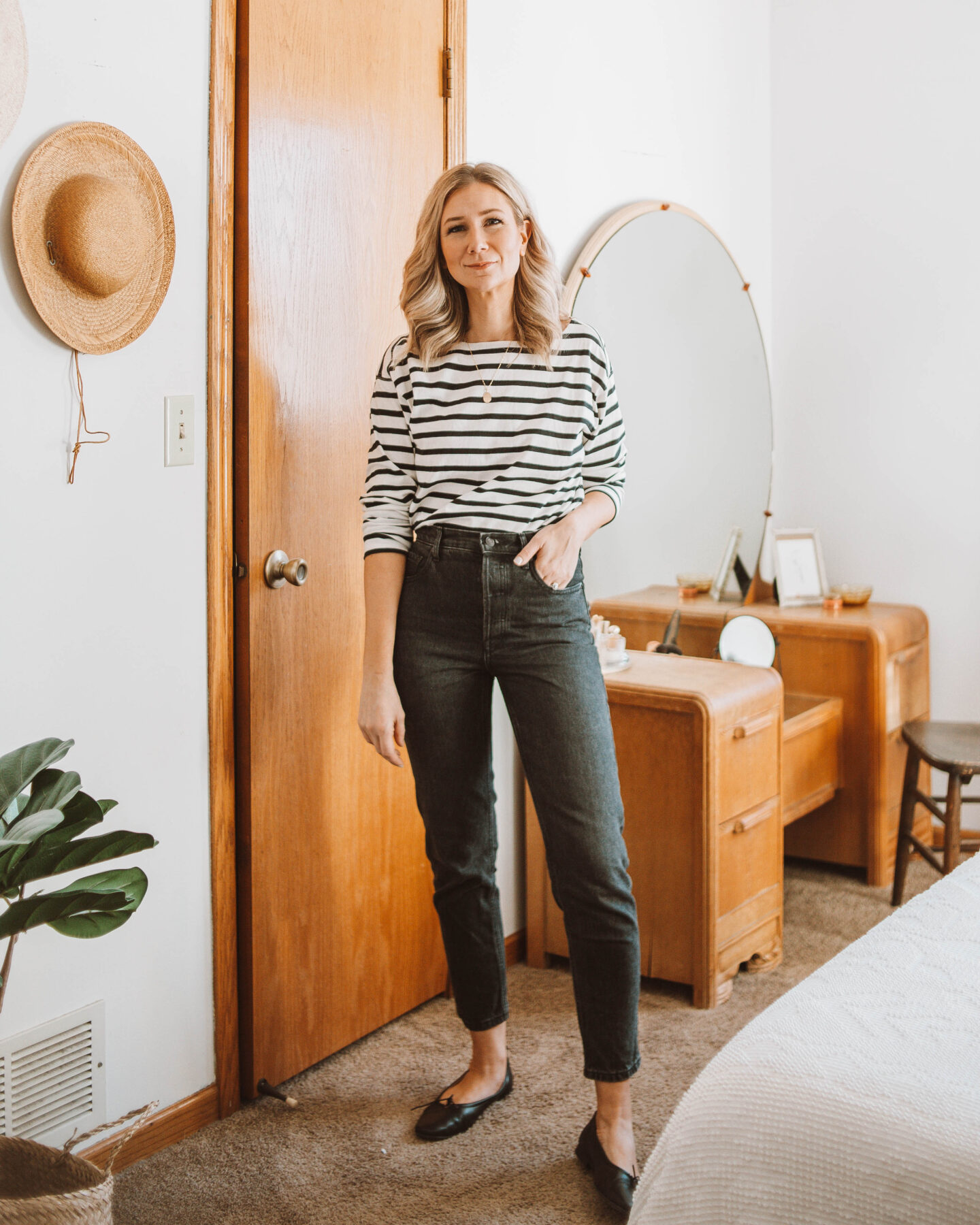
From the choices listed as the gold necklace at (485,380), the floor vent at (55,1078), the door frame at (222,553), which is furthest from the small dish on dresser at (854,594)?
the floor vent at (55,1078)

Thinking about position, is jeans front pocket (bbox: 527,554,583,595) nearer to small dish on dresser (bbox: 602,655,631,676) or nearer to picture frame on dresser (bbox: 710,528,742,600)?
small dish on dresser (bbox: 602,655,631,676)

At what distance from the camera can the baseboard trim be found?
1697mm

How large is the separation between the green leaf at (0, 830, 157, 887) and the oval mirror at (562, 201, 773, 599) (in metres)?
1.59

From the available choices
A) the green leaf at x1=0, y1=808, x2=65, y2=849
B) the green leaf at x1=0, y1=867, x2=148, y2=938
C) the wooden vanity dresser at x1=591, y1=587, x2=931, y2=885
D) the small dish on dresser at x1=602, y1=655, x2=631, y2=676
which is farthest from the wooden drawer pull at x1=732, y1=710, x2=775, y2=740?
the green leaf at x1=0, y1=808, x2=65, y2=849

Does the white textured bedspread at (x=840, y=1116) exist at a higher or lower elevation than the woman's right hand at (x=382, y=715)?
lower

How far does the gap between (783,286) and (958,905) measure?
2.60 m

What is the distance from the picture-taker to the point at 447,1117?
6.02 ft

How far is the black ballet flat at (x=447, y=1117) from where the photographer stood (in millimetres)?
1819

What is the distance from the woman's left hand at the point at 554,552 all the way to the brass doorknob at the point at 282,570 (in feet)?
1.39

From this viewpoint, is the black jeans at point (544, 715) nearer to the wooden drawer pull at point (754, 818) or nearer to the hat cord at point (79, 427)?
the hat cord at point (79, 427)

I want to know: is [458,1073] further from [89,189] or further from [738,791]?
[89,189]

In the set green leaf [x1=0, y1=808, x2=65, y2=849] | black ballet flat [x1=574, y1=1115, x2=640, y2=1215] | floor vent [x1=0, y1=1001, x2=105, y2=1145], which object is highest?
green leaf [x1=0, y1=808, x2=65, y2=849]

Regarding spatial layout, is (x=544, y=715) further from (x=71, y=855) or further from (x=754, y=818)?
(x=754, y=818)

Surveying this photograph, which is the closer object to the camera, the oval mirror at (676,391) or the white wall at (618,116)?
the white wall at (618,116)
